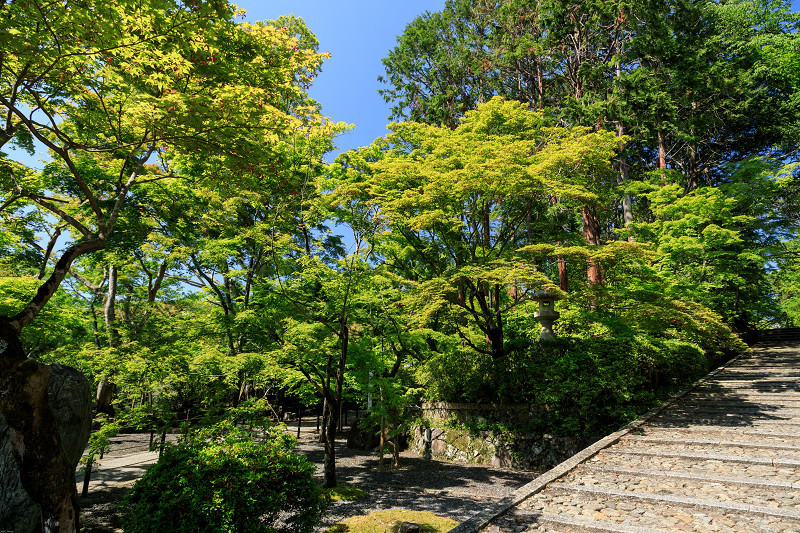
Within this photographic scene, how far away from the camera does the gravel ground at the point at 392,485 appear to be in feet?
23.2

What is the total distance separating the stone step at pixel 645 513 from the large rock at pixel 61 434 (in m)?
6.52

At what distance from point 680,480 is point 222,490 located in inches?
211

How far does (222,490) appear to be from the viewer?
160 inches

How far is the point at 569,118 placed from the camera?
46.5 ft

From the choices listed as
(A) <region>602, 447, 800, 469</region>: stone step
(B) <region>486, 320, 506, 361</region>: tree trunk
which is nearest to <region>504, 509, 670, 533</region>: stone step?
(A) <region>602, 447, 800, 469</region>: stone step

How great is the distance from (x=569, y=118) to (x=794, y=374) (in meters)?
10.2

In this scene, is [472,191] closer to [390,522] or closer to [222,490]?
[390,522]

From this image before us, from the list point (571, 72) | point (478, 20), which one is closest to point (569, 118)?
point (571, 72)

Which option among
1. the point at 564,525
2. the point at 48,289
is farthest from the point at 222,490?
the point at 564,525

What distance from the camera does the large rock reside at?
17.4ft

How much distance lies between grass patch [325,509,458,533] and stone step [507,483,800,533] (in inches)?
88.6

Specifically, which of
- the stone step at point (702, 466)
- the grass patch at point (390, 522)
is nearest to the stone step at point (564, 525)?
the stone step at point (702, 466)

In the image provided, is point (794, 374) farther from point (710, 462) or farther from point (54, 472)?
point (54, 472)

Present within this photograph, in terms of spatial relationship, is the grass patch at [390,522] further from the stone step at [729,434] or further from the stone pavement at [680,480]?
the stone step at [729,434]
